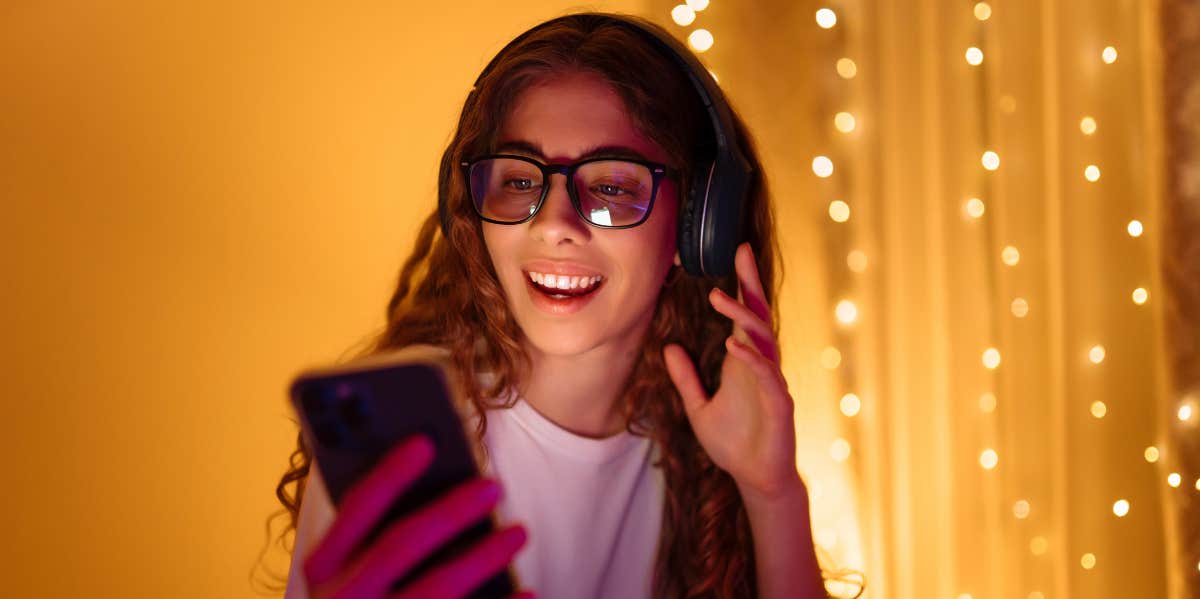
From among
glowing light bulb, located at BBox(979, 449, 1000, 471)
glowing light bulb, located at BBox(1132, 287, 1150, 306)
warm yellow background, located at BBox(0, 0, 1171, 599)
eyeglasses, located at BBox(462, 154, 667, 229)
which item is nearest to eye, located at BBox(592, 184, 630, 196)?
eyeglasses, located at BBox(462, 154, 667, 229)

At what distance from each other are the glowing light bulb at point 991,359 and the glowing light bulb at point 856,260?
270mm

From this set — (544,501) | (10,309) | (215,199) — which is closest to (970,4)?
(544,501)

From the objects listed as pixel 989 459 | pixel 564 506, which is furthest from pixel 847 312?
pixel 564 506

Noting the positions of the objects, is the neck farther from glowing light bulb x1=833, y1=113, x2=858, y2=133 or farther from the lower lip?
glowing light bulb x1=833, y1=113, x2=858, y2=133

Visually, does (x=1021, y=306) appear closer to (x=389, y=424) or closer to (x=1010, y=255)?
(x=1010, y=255)

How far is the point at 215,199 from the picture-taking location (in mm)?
1365

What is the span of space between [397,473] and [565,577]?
532 millimetres

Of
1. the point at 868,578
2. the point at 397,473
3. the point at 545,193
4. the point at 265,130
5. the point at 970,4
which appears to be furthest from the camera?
the point at 868,578

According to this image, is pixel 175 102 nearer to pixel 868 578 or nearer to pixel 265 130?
pixel 265 130

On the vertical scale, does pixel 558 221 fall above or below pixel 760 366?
above

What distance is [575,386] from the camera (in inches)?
42.5

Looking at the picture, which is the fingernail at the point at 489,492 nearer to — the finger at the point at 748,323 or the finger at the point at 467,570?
the finger at the point at 467,570

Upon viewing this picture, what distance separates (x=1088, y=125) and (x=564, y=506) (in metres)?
1.19

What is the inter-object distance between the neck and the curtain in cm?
70
